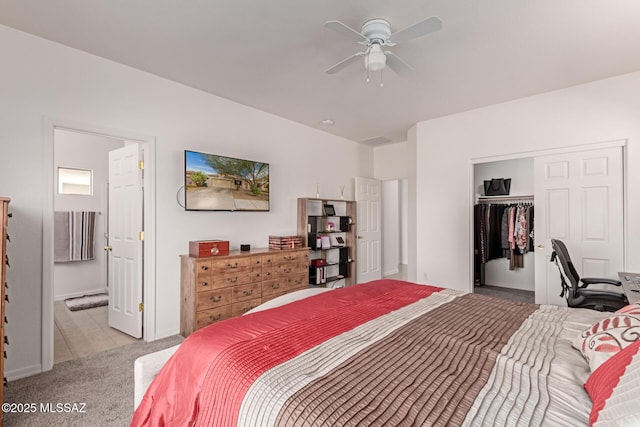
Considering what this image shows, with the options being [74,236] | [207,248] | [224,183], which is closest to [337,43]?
[224,183]

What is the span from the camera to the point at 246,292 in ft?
11.3

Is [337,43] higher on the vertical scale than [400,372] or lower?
higher

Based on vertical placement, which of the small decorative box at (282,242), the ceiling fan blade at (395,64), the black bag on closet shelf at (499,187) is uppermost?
the ceiling fan blade at (395,64)

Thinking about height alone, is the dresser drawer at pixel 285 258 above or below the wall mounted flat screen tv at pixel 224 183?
below

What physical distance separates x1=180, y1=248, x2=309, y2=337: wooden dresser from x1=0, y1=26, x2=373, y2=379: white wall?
29 cm

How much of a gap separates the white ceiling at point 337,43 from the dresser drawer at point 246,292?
2212 millimetres

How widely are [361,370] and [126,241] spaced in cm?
316

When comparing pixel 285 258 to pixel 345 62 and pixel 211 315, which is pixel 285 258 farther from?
pixel 345 62

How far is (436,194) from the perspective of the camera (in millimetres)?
4582

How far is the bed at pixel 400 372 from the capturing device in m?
0.90

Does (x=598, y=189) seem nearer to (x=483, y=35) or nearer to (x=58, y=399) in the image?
(x=483, y=35)

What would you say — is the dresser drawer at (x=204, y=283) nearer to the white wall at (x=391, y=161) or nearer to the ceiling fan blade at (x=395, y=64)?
the ceiling fan blade at (x=395, y=64)

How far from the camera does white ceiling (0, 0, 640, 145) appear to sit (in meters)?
2.13

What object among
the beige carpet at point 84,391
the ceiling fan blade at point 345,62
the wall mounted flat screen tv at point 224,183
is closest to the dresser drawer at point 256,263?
the wall mounted flat screen tv at point 224,183
